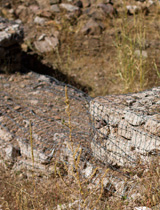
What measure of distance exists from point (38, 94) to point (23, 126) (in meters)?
0.76

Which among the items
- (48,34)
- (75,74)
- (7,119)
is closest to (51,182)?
(7,119)

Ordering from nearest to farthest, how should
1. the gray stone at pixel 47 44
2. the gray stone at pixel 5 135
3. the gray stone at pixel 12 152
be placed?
the gray stone at pixel 12 152 → the gray stone at pixel 5 135 → the gray stone at pixel 47 44

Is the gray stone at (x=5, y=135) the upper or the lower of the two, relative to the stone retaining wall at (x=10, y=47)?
lower

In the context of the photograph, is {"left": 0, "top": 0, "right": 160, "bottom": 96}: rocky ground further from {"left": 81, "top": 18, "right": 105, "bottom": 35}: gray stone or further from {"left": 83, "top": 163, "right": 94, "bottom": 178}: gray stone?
{"left": 83, "top": 163, "right": 94, "bottom": 178}: gray stone

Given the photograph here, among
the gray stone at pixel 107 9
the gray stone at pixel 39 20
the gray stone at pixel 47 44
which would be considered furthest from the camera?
the gray stone at pixel 39 20

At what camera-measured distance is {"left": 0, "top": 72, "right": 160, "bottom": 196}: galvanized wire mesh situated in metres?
2.01

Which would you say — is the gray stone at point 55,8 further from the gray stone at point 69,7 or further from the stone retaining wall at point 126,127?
the stone retaining wall at point 126,127

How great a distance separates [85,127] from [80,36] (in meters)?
2.89

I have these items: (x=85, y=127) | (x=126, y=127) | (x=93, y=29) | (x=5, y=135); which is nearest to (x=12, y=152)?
(x=5, y=135)

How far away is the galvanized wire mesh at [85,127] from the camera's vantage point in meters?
2.01

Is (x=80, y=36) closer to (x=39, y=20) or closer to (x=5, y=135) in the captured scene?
(x=39, y=20)

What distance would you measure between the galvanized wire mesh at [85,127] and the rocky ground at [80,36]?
101 centimetres

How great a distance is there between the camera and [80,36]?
521cm

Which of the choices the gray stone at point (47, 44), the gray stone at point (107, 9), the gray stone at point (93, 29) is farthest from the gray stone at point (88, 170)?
the gray stone at point (107, 9)
